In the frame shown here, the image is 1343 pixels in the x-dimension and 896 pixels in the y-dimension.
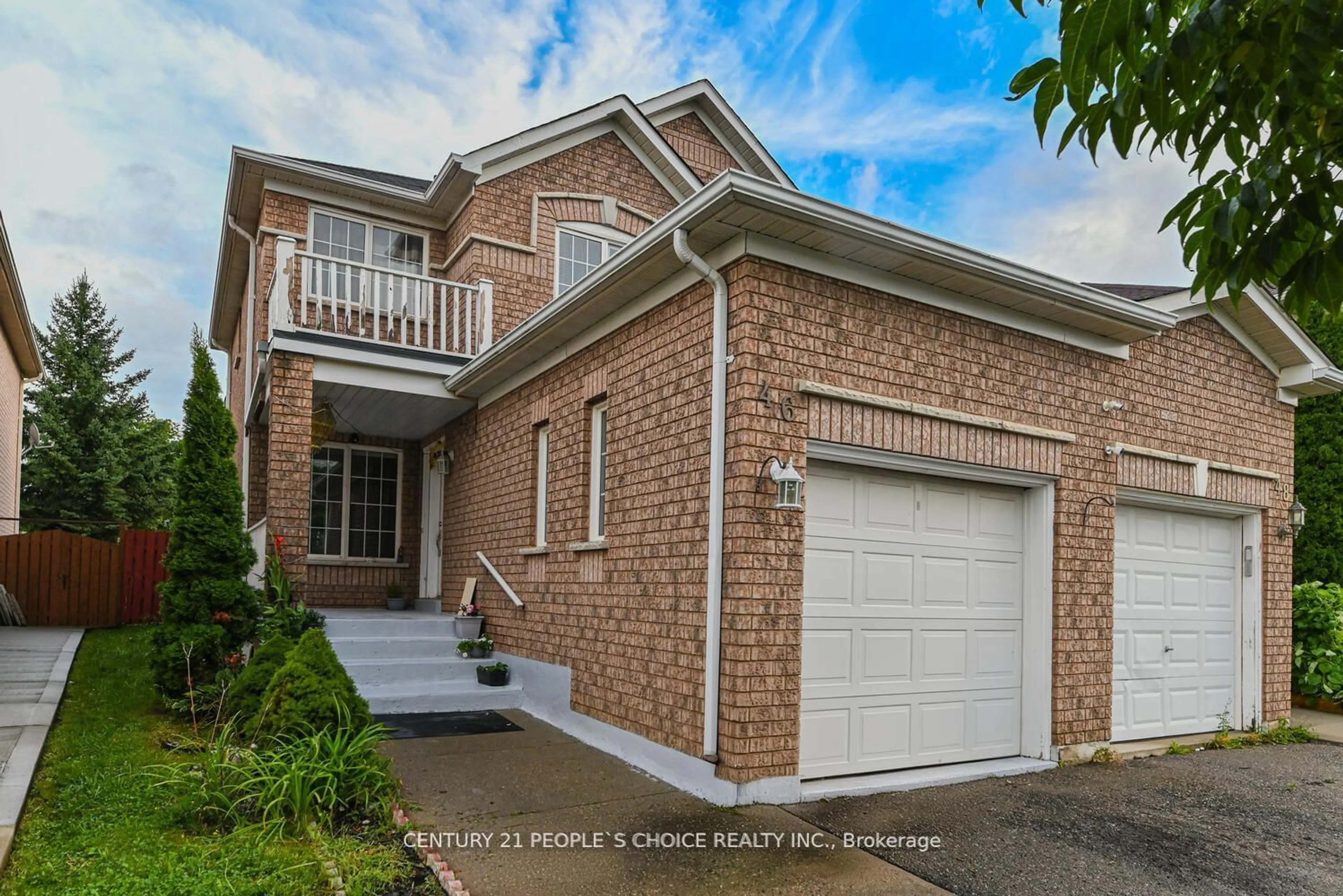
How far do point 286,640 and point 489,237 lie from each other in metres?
6.65

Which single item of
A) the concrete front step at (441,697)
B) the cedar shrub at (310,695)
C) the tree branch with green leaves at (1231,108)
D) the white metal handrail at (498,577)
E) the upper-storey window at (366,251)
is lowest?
the concrete front step at (441,697)

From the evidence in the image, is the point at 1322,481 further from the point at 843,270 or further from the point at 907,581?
the point at 843,270

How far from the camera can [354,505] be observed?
12258 mm

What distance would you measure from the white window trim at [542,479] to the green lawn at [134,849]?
12.2 ft

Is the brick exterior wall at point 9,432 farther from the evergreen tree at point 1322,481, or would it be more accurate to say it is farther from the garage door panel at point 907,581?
A: the evergreen tree at point 1322,481

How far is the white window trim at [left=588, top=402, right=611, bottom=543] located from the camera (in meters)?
7.73

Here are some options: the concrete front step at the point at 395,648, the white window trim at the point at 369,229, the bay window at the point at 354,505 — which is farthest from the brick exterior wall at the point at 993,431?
the bay window at the point at 354,505

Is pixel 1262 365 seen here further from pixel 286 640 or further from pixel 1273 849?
pixel 286 640

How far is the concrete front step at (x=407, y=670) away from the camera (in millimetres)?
8398

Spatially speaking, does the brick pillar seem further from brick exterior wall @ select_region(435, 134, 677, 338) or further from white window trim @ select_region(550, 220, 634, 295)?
white window trim @ select_region(550, 220, 634, 295)

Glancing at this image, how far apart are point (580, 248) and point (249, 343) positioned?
5002 millimetres

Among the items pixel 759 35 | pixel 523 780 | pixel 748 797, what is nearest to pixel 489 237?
pixel 759 35

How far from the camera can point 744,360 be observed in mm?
5586

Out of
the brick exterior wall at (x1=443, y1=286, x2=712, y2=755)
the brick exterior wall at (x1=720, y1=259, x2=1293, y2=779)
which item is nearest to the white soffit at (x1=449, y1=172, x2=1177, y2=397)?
the brick exterior wall at (x1=720, y1=259, x2=1293, y2=779)
